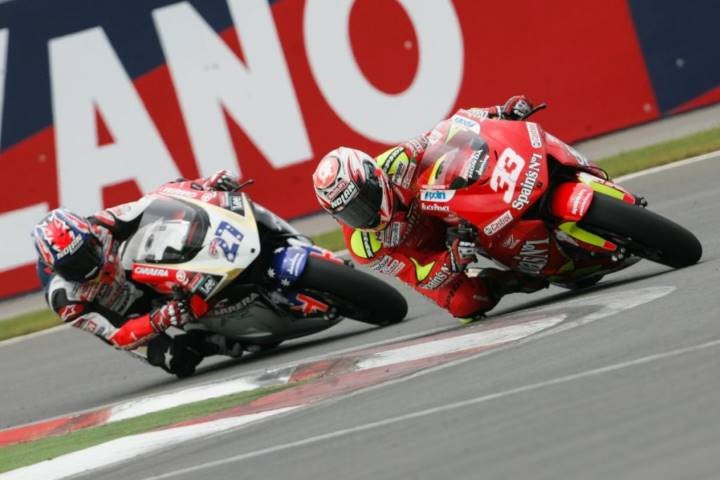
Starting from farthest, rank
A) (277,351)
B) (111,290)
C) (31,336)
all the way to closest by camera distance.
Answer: (31,336), (277,351), (111,290)

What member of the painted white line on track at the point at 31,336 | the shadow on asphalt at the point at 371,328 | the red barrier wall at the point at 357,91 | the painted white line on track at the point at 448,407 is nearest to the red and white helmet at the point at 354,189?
the shadow on asphalt at the point at 371,328

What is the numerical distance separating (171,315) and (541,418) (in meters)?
4.58

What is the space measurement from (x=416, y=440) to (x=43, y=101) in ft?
32.0

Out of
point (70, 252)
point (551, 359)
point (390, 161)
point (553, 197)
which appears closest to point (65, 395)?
point (70, 252)

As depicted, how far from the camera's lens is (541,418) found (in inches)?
218

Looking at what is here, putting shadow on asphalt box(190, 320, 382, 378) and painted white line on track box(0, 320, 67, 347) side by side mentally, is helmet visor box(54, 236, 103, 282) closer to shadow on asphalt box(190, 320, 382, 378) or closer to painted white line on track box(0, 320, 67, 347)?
shadow on asphalt box(190, 320, 382, 378)

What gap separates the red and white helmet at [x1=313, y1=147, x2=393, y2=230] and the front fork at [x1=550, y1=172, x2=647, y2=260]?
92 cm

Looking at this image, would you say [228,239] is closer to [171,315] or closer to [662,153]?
[171,315]

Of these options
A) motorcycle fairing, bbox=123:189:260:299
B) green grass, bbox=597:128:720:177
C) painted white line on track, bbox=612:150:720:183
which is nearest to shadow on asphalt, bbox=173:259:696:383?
motorcycle fairing, bbox=123:189:260:299

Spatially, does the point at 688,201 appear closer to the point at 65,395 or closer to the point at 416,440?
the point at 65,395

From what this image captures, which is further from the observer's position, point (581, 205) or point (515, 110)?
point (515, 110)

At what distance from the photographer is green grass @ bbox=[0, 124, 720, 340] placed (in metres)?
13.9

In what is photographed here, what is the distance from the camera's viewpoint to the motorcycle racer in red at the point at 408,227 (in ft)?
27.6

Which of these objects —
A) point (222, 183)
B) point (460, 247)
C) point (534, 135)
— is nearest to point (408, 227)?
point (460, 247)
